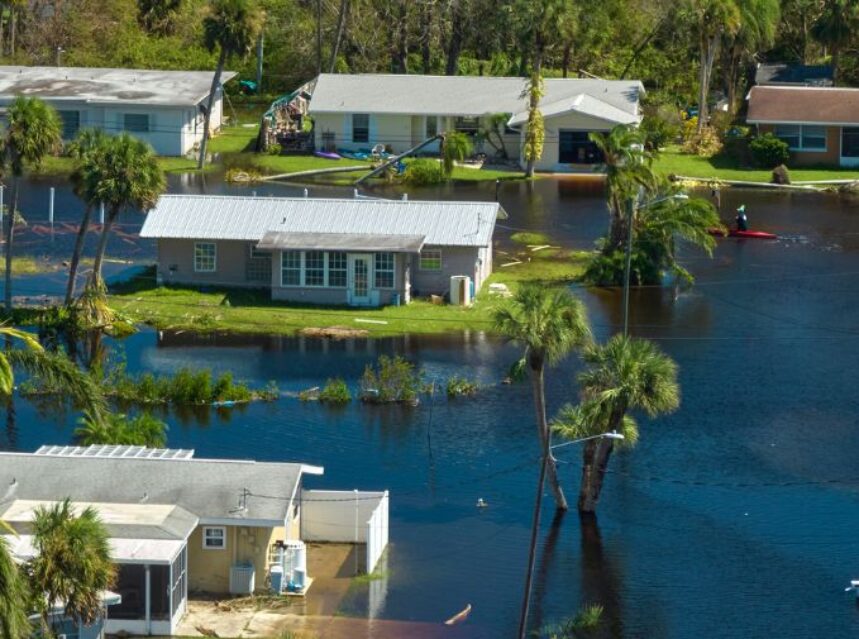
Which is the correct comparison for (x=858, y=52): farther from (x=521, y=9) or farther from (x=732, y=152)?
(x=521, y=9)

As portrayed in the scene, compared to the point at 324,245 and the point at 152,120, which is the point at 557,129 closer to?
the point at 152,120

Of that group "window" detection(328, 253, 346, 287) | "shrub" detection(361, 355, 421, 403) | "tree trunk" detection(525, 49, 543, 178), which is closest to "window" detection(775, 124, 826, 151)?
"tree trunk" detection(525, 49, 543, 178)

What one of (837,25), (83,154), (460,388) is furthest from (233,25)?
(460,388)

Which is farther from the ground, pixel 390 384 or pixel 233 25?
pixel 233 25

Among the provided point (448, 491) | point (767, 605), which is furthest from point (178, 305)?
point (767, 605)

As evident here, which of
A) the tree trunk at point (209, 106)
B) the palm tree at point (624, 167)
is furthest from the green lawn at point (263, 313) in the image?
the tree trunk at point (209, 106)

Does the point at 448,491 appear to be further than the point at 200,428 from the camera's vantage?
No
